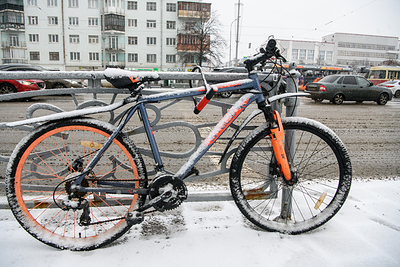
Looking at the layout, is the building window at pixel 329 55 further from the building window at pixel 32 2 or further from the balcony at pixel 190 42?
the building window at pixel 32 2

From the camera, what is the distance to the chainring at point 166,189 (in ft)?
6.25

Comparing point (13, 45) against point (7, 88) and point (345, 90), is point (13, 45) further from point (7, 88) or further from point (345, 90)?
point (345, 90)

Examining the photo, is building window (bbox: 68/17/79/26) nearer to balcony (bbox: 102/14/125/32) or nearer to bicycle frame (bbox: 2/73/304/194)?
balcony (bbox: 102/14/125/32)

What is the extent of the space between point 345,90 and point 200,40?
123 ft

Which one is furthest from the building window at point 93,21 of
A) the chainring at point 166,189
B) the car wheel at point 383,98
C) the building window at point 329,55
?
the building window at point 329,55

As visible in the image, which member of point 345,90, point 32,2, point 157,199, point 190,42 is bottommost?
point 157,199

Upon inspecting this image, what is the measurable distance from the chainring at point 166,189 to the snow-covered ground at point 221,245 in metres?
0.31

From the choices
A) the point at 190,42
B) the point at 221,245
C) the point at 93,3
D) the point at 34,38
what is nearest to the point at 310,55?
the point at 190,42

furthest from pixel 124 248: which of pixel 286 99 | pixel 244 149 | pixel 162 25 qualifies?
pixel 162 25

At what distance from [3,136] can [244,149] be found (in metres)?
5.63

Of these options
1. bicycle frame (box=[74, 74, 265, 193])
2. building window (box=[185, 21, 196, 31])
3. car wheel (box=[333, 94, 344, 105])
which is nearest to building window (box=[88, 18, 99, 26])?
building window (box=[185, 21, 196, 31])

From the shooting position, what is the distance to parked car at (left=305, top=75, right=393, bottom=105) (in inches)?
542

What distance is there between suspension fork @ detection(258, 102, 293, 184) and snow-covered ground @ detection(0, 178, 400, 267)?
529 mm

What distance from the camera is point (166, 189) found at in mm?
1903
